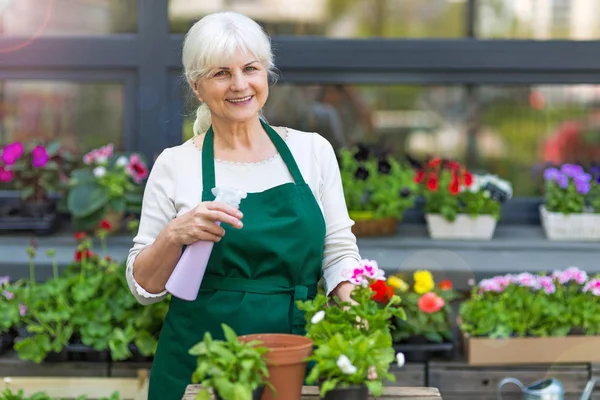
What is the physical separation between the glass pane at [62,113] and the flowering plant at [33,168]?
0.14 m

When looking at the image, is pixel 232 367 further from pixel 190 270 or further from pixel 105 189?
pixel 105 189

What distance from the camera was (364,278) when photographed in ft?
6.61

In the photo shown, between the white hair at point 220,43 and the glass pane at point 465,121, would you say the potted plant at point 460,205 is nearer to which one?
the glass pane at point 465,121

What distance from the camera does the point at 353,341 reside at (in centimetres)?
178

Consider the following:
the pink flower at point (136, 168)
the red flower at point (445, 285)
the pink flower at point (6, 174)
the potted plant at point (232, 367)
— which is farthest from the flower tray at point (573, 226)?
the potted plant at point (232, 367)

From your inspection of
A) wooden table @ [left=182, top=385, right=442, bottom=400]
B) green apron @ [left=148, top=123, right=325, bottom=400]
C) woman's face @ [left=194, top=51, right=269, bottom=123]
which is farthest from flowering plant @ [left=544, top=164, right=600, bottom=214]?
wooden table @ [left=182, top=385, right=442, bottom=400]

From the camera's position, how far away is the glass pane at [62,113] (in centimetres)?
435

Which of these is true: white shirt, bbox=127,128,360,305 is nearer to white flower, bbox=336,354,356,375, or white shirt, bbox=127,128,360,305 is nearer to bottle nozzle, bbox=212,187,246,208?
bottle nozzle, bbox=212,187,246,208

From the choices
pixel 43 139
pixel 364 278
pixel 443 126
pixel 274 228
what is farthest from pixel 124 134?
pixel 364 278

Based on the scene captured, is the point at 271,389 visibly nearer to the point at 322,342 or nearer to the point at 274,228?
the point at 322,342

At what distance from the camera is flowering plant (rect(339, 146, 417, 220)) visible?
4.11 metres

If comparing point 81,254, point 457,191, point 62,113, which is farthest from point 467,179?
point 62,113

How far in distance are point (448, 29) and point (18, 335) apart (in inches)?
92.3

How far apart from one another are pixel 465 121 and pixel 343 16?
2.49ft
